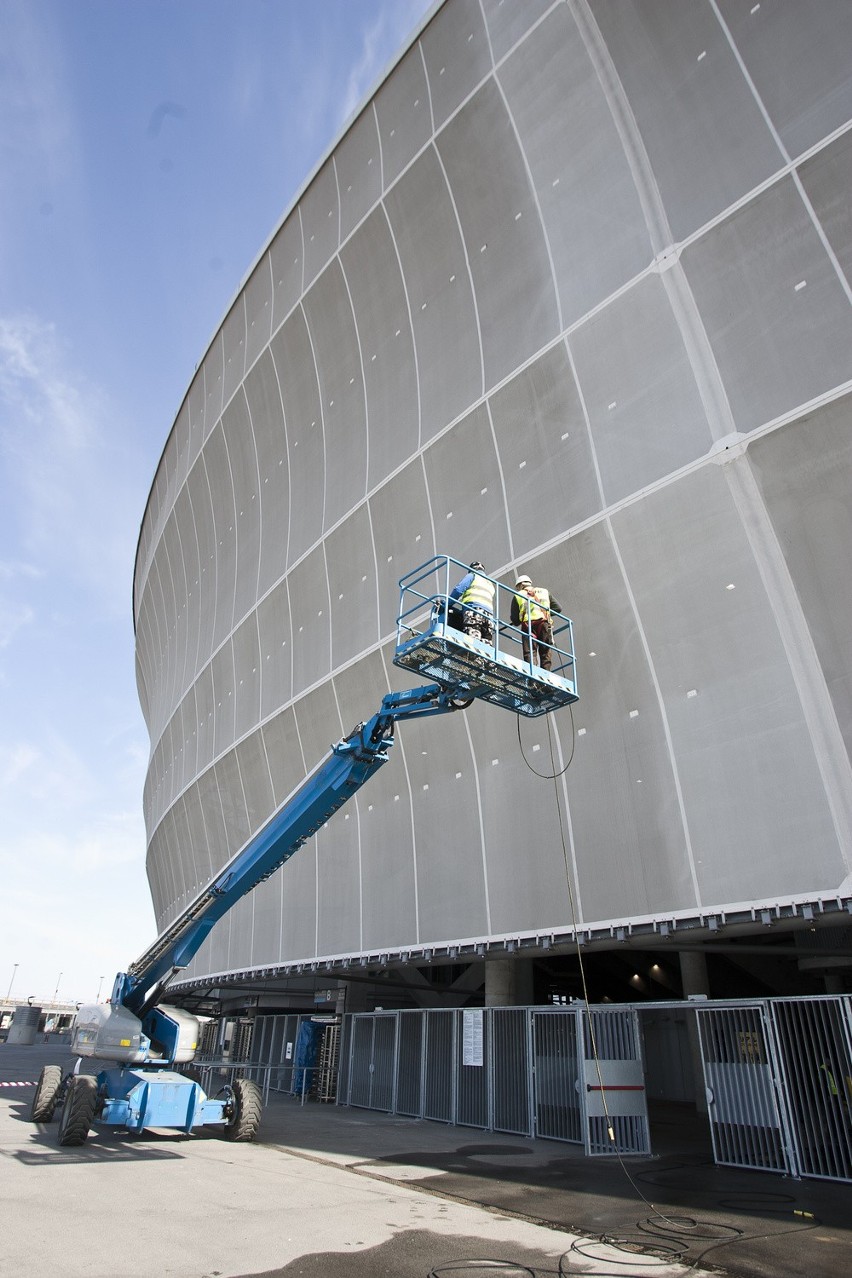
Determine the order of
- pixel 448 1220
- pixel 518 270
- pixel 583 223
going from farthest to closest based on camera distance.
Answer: pixel 518 270 < pixel 583 223 < pixel 448 1220

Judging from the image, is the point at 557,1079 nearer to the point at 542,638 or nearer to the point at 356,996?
the point at 542,638

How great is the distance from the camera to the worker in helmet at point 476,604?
827 centimetres

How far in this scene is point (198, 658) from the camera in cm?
2586

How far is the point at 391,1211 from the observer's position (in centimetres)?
754

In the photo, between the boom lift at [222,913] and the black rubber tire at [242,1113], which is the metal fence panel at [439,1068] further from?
the black rubber tire at [242,1113]

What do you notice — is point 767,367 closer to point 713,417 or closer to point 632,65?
point 713,417

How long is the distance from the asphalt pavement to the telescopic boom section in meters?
2.24

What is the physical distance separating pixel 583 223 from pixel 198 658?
17.8 metres

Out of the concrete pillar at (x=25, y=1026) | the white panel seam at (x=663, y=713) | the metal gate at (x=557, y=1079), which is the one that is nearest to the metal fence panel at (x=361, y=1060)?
the metal gate at (x=557, y=1079)

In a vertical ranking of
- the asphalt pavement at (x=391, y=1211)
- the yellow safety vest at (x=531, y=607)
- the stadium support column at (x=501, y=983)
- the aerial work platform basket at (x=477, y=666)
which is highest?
the yellow safety vest at (x=531, y=607)

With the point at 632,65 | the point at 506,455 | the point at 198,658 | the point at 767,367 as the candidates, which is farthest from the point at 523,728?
the point at 198,658

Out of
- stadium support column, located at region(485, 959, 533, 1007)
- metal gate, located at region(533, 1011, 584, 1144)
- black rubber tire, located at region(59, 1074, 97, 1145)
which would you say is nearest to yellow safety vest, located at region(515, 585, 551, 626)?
metal gate, located at region(533, 1011, 584, 1144)

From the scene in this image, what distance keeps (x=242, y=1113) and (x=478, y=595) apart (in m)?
8.65

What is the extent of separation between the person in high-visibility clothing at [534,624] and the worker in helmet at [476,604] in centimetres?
47
